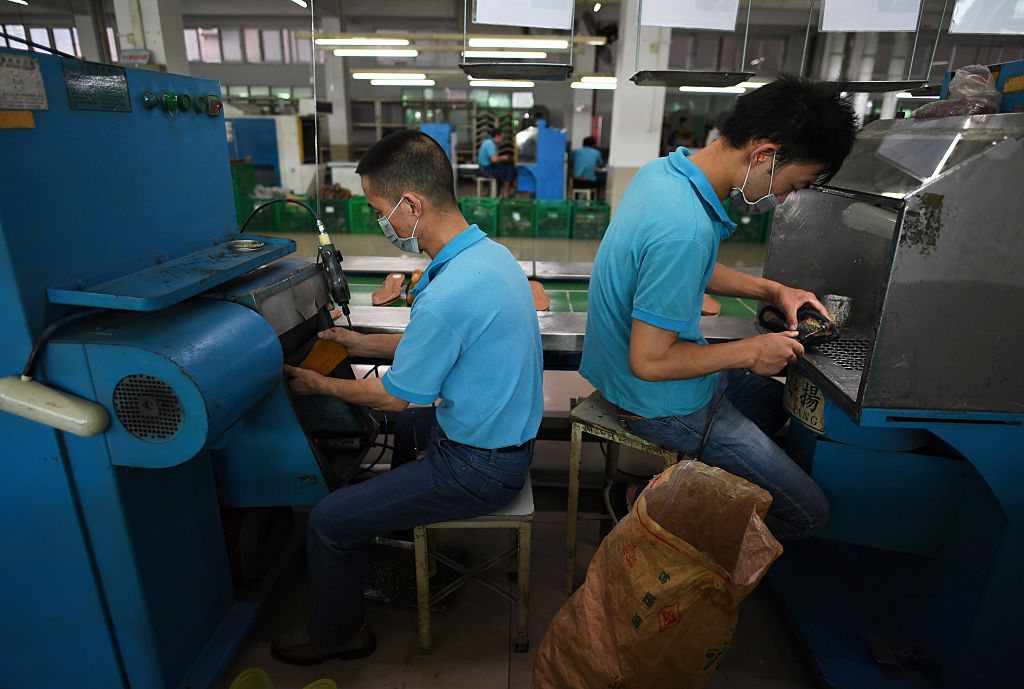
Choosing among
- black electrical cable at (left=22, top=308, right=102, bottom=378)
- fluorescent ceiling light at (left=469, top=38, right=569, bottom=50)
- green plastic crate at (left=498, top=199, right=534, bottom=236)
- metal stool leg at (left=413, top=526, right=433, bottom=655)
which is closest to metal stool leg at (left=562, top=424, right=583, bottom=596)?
metal stool leg at (left=413, top=526, right=433, bottom=655)

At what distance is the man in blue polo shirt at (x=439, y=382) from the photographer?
1.37 meters

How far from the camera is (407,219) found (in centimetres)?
149

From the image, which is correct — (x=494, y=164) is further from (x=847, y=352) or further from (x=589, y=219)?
(x=847, y=352)

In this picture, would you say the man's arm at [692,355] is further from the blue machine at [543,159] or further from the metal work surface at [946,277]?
the blue machine at [543,159]

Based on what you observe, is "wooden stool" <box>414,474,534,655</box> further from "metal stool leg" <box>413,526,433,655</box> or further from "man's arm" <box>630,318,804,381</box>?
"man's arm" <box>630,318,804,381</box>

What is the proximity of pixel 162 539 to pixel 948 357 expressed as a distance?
1.95 m

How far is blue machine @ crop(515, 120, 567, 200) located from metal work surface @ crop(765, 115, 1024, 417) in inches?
170

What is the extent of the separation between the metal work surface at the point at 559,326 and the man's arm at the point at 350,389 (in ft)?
1.71

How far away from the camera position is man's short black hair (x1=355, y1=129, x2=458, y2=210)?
143 cm

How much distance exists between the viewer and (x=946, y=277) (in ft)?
4.37

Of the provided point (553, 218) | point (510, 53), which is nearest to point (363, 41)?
point (510, 53)

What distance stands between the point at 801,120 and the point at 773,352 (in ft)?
1.88

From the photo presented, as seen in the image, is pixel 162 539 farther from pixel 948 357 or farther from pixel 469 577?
A: pixel 948 357

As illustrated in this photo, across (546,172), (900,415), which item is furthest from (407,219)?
(546,172)
